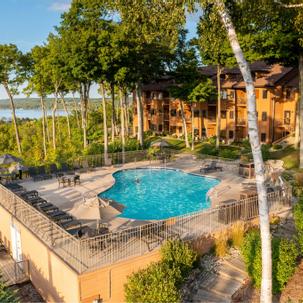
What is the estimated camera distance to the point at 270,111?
40375 mm

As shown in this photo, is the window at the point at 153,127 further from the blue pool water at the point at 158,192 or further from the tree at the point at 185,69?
the blue pool water at the point at 158,192

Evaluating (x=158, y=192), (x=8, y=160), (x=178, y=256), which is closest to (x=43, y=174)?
(x=8, y=160)

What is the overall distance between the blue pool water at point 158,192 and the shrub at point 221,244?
180 inches

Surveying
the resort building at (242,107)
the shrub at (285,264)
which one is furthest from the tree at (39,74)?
the shrub at (285,264)

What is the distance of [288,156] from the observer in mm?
30625

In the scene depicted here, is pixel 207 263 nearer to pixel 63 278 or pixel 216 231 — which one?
pixel 216 231

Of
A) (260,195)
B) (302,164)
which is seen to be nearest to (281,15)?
(260,195)

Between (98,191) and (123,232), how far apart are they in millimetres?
9511

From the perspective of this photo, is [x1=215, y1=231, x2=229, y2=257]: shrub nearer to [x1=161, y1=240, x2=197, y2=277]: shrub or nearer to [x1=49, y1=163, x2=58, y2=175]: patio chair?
[x1=161, y1=240, x2=197, y2=277]: shrub

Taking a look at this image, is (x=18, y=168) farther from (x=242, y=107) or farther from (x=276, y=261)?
(x=242, y=107)

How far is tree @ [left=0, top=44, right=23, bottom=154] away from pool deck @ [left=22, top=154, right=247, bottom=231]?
2004 cm

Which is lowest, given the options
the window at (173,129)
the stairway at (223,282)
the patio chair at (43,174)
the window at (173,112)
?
the stairway at (223,282)

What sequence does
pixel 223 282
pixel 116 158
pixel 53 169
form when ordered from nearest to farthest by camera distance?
pixel 223 282 < pixel 53 169 < pixel 116 158

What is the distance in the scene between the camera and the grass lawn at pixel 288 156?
28312mm
